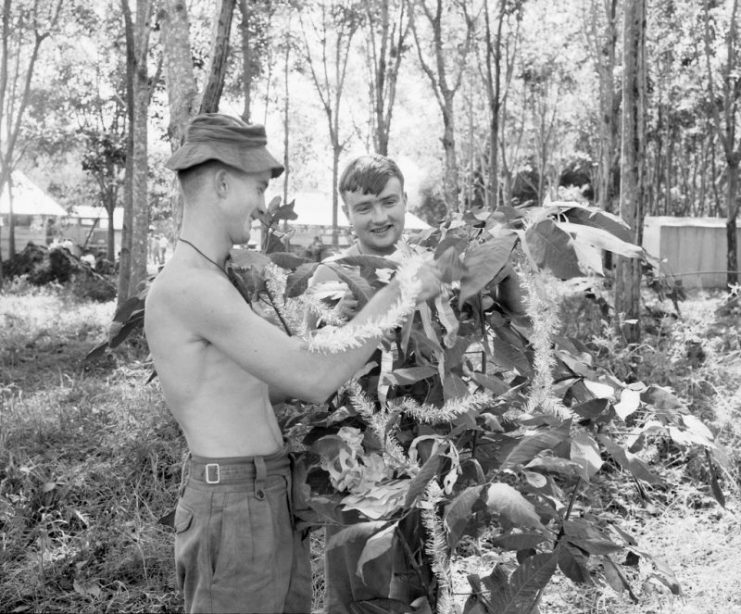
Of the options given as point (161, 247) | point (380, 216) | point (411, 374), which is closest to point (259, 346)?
point (411, 374)

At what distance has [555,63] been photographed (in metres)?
20.8

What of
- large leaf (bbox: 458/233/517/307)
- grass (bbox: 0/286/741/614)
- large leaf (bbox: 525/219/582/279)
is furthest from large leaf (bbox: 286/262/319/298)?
grass (bbox: 0/286/741/614)

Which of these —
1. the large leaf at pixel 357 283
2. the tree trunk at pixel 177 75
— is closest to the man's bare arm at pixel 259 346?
the large leaf at pixel 357 283

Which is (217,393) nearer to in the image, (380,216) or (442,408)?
(442,408)

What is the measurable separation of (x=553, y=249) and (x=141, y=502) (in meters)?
3.74

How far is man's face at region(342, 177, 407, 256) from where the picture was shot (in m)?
2.75

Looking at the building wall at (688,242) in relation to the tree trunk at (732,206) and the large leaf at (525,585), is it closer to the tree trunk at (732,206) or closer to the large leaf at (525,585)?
the tree trunk at (732,206)

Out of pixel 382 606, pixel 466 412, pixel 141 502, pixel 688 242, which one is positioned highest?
pixel 688 242

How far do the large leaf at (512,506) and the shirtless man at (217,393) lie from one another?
61 cm

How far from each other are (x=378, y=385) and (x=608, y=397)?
0.52 m

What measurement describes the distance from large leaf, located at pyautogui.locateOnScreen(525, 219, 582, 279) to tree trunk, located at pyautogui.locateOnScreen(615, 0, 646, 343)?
5.28 metres

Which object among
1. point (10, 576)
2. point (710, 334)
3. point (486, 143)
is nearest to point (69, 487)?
point (10, 576)

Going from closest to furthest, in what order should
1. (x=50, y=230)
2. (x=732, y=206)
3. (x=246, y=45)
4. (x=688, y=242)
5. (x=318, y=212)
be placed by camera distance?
(x=732, y=206)
(x=246, y=45)
(x=688, y=242)
(x=50, y=230)
(x=318, y=212)

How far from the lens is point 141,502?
14.6 ft
